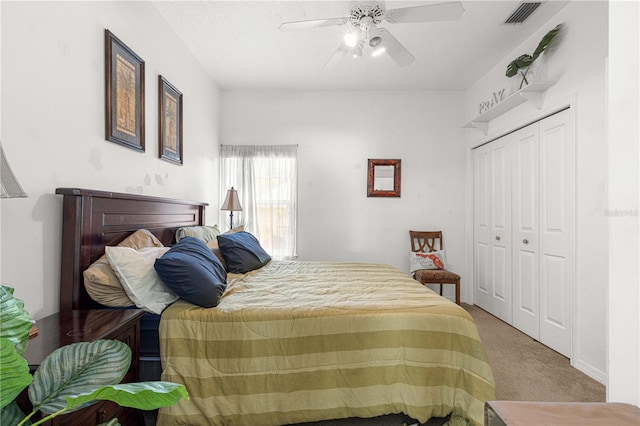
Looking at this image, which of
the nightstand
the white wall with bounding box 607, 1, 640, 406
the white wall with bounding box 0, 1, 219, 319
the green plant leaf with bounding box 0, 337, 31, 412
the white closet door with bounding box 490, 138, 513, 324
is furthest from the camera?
the white closet door with bounding box 490, 138, 513, 324

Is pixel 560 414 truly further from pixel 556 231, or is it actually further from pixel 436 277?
pixel 436 277

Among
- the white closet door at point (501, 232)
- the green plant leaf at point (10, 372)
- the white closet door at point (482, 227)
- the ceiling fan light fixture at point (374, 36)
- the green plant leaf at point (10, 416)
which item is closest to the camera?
the green plant leaf at point (10, 372)

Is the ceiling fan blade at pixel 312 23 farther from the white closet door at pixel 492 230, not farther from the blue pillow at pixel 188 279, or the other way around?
the white closet door at pixel 492 230

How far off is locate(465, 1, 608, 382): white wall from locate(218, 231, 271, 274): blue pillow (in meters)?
2.61

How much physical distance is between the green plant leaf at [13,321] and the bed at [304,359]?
42.9 inches

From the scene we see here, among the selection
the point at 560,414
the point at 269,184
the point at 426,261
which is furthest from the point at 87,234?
the point at 426,261

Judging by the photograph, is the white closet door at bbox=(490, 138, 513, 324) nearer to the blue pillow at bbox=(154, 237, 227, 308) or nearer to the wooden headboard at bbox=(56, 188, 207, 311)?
the blue pillow at bbox=(154, 237, 227, 308)

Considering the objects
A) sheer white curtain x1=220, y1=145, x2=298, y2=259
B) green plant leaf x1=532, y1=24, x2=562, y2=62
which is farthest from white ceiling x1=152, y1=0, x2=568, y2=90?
sheer white curtain x1=220, y1=145, x2=298, y2=259

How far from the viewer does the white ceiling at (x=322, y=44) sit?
2.55 meters

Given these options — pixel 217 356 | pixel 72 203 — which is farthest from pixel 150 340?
pixel 72 203

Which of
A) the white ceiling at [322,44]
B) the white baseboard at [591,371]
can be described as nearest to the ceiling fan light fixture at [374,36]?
the white ceiling at [322,44]

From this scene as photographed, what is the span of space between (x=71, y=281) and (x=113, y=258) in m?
0.22

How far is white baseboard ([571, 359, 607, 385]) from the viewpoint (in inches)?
86.2

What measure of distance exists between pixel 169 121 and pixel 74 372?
2553 millimetres
